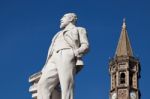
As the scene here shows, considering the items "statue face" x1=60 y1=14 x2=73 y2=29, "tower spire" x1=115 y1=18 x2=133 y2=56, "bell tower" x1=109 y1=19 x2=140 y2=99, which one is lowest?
"statue face" x1=60 y1=14 x2=73 y2=29

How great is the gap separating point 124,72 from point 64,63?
87281 millimetres

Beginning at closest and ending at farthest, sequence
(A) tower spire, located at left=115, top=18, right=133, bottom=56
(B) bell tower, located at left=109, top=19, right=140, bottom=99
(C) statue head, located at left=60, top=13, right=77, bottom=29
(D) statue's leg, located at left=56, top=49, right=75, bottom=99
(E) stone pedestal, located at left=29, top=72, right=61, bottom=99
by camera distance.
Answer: (D) statue's leg, located at left=56, top=49, right=75, bottom=99
(E) stone pedestal, located at left=29, top=72, right=61, bottom=99
(C) statue head, located at left=60, top=13, right=77, bottom=29
(B) bell tower, located at left=109, top=19, right=140, bottom=99
(A) tower spire, located at left=115, top=18, right=133, bottom=56

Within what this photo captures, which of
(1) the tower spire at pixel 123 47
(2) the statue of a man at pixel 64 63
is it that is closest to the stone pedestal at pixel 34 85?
(2) the statue of a man at pixel 64 63

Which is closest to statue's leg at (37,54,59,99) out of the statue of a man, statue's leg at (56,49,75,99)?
the statue of a man

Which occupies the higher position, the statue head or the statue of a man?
the statue head

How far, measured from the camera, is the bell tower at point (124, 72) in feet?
324

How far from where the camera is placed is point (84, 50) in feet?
42.4

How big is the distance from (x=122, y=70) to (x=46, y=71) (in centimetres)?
8691

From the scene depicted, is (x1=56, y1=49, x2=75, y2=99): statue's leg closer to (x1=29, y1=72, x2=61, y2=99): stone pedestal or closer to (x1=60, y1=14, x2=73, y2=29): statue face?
(x1=29, y1=72, x2=61, y2=99): stone pedestal

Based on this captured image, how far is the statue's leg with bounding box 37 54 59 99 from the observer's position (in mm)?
12883

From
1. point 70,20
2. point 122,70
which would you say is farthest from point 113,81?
point 70,20

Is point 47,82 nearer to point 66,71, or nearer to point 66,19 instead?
point 66,71

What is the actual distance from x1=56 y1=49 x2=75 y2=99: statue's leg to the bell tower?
85462 mm

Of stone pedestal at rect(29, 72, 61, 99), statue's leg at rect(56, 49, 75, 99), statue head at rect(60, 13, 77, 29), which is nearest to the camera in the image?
statue's leg at rect(56, 49, 75, 99)
